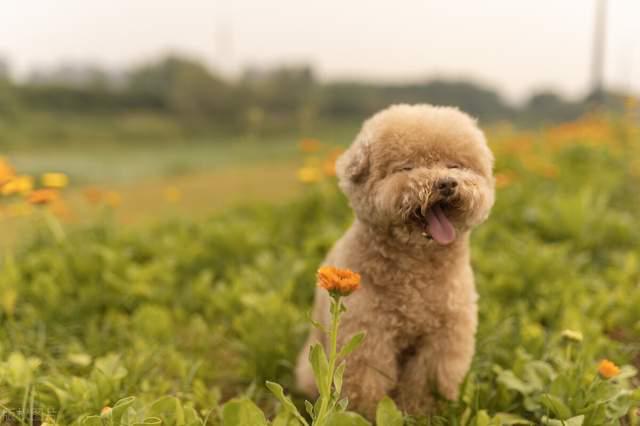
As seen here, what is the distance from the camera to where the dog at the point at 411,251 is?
164 centimetres

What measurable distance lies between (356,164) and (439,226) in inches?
14.0

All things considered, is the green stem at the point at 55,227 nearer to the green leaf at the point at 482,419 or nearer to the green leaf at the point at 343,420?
the green leaf at the point at 343,420

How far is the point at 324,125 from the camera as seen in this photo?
20.5ft

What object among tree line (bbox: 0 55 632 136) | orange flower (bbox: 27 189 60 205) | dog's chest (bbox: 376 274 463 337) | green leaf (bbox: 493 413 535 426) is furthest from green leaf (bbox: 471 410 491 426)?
tree line (bbox: 0 55 632 136)

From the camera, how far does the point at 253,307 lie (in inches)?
108

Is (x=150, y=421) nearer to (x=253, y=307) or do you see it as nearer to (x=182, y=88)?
(x=253, y=307)

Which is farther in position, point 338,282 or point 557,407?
point 557,407

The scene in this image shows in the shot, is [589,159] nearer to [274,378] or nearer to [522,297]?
[522,297]

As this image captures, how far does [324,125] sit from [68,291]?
388 centimetres

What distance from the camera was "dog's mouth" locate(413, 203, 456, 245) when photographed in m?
Answer: 1.63

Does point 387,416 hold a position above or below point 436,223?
below

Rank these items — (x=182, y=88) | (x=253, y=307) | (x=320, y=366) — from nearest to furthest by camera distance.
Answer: (x=320, y=366) < (x=253, y=307) < (x=182, y=88)

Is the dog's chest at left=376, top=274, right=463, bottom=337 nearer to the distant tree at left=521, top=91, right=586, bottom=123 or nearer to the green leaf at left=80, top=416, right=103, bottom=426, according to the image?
the green leaf at left=80, top=416, right=103, bottom=426

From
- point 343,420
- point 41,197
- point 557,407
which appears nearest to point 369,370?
point 343,420
